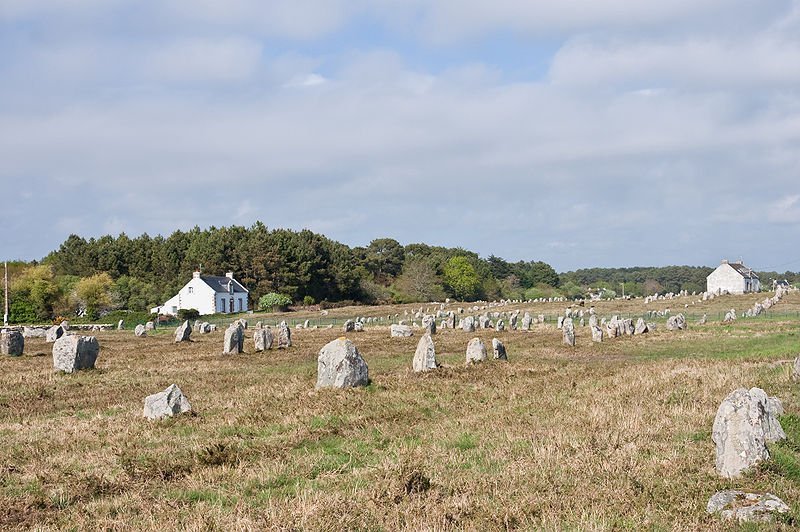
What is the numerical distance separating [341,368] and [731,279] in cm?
10119

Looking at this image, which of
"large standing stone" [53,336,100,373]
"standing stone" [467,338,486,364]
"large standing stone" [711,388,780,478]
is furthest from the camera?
"standing stone" [467,338,486,364]

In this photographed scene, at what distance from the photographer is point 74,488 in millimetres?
9148

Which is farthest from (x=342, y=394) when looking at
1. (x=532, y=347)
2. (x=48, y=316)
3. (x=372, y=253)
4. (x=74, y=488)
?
(x=372, y=253)

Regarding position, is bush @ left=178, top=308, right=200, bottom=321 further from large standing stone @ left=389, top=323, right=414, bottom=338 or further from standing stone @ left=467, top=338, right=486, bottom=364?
standing stone @ left=467, top=338, right=486, bottom=364

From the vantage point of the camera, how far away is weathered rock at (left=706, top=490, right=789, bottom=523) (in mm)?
7203

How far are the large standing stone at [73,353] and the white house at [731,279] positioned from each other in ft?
322

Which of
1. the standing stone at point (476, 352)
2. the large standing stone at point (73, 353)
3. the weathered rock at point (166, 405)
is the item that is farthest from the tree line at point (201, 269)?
the weathered rock at point (166, 405)

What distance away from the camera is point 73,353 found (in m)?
22.7

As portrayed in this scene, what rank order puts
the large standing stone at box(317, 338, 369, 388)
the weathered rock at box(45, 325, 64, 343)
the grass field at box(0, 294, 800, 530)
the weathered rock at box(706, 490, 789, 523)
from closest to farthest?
the weathered rock at box(706, 490, 789, 523) < the grass field at box(0, 294, 800, 530) < the large standing stone at box(317, 338, 369, 388) < the weathered rock at box(45, 325, 64, 343)

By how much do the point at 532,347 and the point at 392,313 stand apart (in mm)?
45865

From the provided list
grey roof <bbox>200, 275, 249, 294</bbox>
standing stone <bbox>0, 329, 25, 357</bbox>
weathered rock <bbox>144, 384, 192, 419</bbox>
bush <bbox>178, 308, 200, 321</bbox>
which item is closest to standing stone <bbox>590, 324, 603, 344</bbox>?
weathered rock <bbox>144, 384, 192, 419</bbox>

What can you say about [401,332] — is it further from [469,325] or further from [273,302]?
[273,302]

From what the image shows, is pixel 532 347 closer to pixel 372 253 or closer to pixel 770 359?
pixel 770 359

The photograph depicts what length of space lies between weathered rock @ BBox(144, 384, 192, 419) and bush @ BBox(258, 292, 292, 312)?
72.8m
